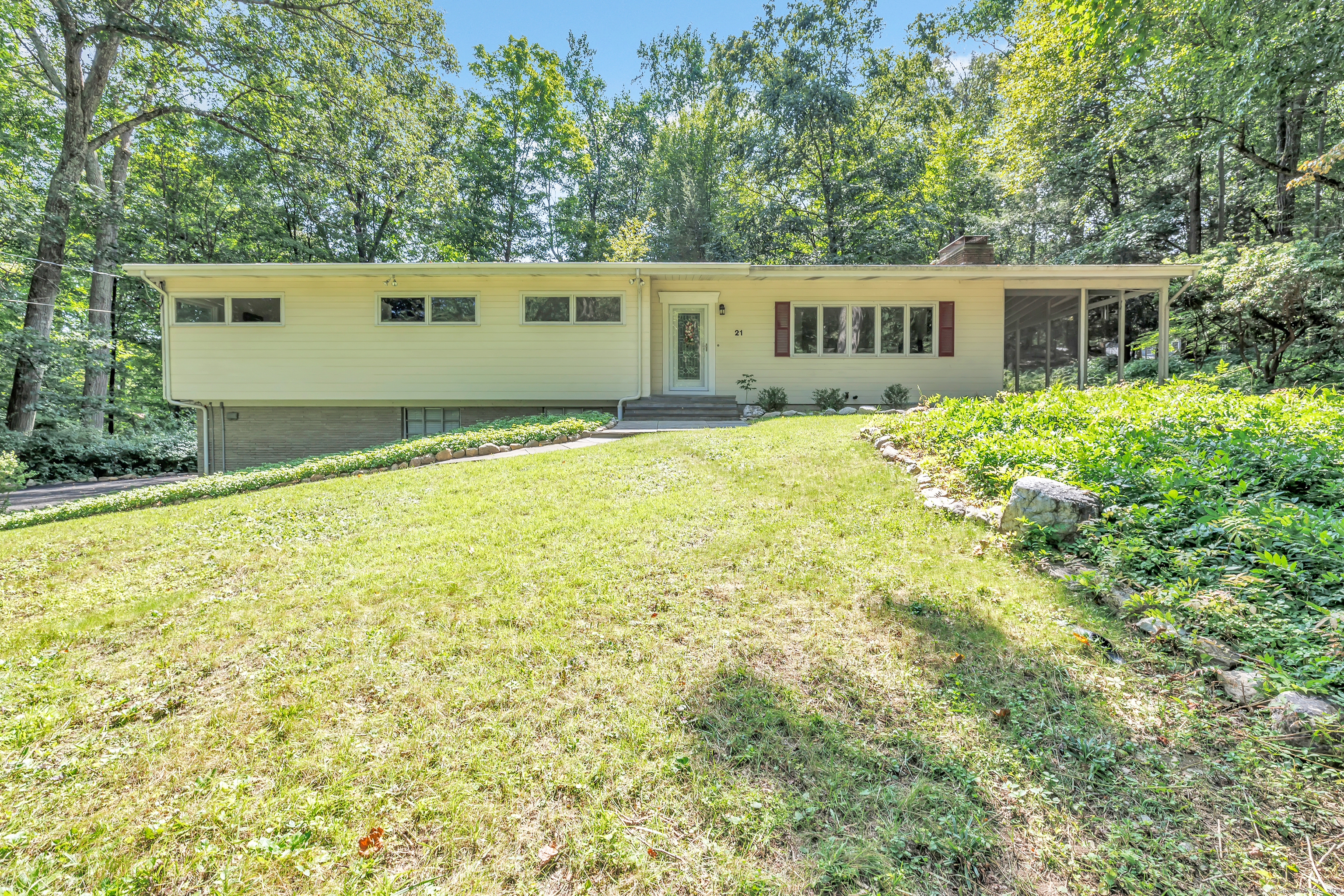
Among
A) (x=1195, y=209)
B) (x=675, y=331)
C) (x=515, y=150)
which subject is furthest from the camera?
(x=515, y=150)

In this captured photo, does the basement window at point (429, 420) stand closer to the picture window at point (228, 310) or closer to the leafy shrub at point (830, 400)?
the picture window at point (228, 310)

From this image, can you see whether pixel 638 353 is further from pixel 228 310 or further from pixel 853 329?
pixel 228 310

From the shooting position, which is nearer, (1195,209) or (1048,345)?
(1048,345)

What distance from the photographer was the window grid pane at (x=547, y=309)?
33.2ft

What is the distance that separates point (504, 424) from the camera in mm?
9055

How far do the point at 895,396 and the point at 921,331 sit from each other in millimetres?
1503

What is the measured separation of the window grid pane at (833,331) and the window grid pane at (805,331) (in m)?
0.14

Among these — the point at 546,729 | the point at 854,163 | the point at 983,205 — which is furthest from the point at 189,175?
the point at 983,205

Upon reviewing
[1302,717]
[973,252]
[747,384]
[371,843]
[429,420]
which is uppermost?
[973,252]

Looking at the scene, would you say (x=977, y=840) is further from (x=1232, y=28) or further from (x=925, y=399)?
(x=1232, y=28)

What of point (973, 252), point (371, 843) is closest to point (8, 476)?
point (371, 843)

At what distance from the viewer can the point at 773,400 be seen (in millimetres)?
10453

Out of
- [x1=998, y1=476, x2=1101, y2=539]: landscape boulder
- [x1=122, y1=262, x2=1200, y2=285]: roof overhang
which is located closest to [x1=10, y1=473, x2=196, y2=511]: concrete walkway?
[x1=122, y1=262, x2=1200, y2=285]: roof overhang

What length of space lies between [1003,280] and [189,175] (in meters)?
21.1
